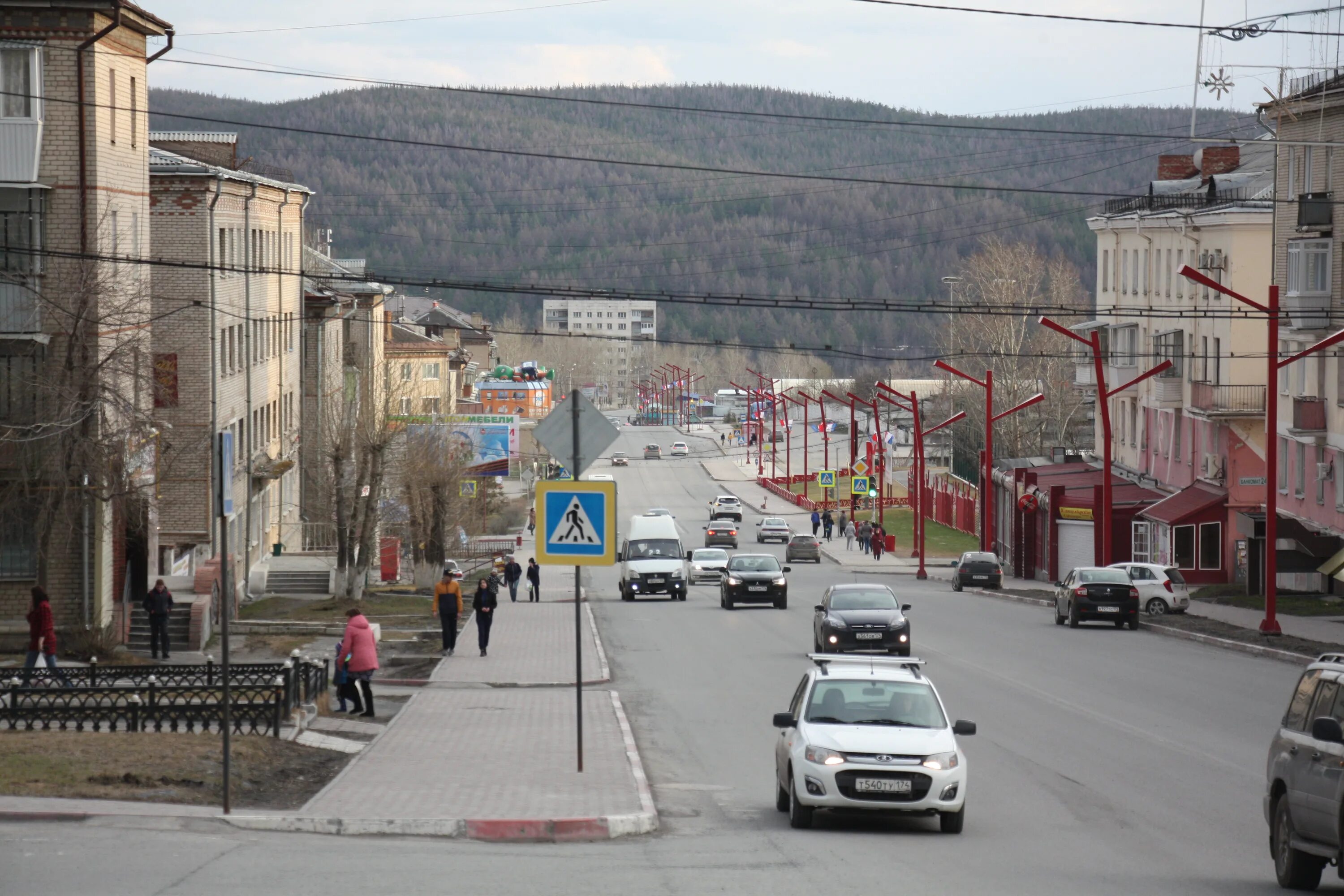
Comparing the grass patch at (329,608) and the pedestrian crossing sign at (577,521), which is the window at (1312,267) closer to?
the grass patch at (329,608)

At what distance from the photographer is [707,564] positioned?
58.1 m

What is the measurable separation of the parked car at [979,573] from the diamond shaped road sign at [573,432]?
43.0 meters

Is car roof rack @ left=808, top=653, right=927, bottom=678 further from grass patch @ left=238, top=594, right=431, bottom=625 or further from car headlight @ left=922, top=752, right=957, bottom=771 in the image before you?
grass patch @ left=238, top=594, right=431, bottom=625

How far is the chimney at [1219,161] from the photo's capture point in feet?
206

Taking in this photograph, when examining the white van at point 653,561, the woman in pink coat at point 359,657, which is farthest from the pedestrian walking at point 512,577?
the woman in pink coat at point 359,657

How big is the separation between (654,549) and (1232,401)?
776 inches

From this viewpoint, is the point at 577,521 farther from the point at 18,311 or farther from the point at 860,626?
the point at 18,311

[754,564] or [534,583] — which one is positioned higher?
[754,564]

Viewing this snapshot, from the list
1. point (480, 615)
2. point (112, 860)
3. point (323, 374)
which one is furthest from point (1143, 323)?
point (112, 860)

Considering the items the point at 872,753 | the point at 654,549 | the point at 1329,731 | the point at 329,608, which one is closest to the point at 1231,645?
the point at 654,549

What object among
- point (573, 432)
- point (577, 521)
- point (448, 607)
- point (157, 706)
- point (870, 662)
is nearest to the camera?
point (870, 662)

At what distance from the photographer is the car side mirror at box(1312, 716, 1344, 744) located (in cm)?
1041

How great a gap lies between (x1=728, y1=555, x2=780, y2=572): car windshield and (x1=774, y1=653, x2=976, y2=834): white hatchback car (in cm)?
3005

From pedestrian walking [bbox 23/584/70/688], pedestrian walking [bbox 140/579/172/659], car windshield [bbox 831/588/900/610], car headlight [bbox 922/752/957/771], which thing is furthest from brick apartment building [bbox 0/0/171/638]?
car headlight [bbox 922/752/957/771]
